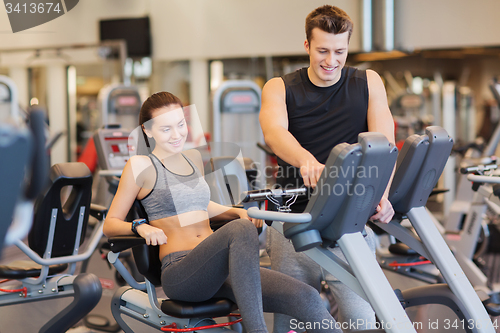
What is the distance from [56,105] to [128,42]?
1663 mm

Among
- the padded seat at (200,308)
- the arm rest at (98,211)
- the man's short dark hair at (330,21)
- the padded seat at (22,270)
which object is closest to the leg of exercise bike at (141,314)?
the padded seat at (200,308)

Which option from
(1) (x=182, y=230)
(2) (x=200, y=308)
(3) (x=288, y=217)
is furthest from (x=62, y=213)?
(3) (x=288, y=217)

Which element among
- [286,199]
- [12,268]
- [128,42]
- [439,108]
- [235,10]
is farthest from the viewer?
[128,42]

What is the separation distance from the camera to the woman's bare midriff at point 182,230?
1892 millimetres

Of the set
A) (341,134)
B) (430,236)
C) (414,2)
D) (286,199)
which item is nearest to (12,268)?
(286,199)

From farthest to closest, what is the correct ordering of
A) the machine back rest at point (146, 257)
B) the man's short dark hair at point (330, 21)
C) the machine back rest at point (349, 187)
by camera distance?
the machine back rest at point (146, 257) < the man's short dark hair at point (330, 21) < the machine back rest at point (349, 187)

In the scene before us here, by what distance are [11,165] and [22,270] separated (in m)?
1.77

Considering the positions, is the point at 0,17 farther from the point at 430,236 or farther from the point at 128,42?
the point at 128,42

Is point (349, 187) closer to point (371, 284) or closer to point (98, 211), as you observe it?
point (371, 284)

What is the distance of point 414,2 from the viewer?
7375mm

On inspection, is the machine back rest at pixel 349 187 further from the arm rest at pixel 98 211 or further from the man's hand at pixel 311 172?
the arm rest at pixel 98 211

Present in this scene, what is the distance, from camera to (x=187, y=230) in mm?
1926

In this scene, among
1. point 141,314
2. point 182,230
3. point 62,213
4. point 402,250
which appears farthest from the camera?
point 402,250

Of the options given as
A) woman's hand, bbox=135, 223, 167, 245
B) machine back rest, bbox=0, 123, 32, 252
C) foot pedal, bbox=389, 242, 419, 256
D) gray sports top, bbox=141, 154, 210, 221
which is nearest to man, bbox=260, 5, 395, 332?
gray sports top, bbox=141, 154, 210, 221
